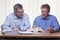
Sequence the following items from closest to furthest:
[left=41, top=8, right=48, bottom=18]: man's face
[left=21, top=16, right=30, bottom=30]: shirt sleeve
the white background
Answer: [left=21, top=16, right=30, bottom=30]: shirt sleeve < [left=41, top=8, right=48, bottom=18]: man's face < the white background

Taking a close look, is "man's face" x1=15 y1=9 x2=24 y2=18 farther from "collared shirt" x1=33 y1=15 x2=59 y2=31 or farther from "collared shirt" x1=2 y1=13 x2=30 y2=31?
"collared shirt" x1=33 y1=15 x2=59 y2=31

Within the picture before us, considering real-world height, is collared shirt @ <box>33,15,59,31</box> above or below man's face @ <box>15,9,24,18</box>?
below

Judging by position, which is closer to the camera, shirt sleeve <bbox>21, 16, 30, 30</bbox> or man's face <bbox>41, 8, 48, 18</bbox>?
shirt sleeve <bbox>21, 16, 30, 30</bbox>

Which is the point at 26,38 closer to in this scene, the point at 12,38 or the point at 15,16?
the point at 12,38

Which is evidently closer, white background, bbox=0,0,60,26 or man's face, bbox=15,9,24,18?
man's face, bbox=15,9,24,18

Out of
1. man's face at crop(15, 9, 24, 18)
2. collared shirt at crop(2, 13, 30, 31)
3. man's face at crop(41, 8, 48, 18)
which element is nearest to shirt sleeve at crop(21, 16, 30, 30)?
collared shirt at crop(2, 13, 30, 31)

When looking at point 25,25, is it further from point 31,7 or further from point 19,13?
point 31,7

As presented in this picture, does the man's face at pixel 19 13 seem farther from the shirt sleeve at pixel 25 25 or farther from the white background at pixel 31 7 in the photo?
the white background at pixel 31 7

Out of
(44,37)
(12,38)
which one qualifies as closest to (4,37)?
(12,38)

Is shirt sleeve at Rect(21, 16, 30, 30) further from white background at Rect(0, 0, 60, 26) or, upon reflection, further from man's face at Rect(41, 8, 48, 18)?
white background at Rect(0, 0, 60, 26)

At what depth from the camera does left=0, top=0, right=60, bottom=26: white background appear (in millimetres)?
4285

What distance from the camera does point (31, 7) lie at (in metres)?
4.37

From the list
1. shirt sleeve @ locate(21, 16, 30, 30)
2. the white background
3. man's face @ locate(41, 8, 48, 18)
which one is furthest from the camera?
the white background

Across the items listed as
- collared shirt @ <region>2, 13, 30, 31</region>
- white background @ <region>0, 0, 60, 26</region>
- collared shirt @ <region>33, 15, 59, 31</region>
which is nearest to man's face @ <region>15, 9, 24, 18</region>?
collared shirt @ <region>2, 13, 30, 31</region>
